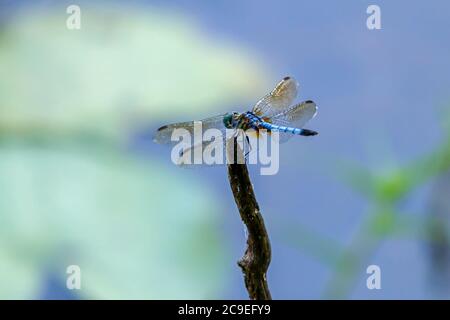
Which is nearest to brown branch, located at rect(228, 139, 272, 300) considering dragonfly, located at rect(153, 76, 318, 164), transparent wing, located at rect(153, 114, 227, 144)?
dragonfly, located at rect(153, 76, 318, 164)

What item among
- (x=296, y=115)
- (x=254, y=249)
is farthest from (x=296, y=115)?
(x=254, y=249)

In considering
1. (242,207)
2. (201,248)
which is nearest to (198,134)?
(242,207)

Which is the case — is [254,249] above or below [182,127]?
below

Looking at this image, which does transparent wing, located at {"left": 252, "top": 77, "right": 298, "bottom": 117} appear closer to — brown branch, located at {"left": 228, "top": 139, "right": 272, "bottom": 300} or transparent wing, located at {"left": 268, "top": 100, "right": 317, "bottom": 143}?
transparent wing, located at {"left": 268, "top": 100, "right": 317, "bottom": 143}

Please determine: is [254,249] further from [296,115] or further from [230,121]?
[296,115]

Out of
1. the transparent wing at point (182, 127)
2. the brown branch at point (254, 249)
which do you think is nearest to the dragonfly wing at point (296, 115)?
the transparent wing at point (182, 127)

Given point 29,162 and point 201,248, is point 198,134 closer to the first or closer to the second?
point 201,248
